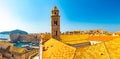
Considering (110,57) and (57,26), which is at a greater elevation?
(57,26)

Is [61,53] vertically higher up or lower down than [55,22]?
lower down

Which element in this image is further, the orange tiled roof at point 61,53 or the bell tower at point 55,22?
the bell tower at point 55,22

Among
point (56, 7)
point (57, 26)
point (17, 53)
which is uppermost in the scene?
point (56, 7)

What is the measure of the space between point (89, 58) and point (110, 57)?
6.99ft

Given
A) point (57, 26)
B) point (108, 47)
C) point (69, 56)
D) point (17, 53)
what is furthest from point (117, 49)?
point (17, 53)

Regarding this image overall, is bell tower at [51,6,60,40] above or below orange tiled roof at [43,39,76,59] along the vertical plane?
above

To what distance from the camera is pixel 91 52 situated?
27.3 m

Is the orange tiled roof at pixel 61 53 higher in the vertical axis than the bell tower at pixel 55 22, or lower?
lower

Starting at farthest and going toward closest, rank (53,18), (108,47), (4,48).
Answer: (4,48)
(53,18)
(108,47)

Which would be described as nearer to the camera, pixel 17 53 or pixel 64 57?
pixel 64 57

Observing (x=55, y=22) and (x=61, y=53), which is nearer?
(x=61, y=53)

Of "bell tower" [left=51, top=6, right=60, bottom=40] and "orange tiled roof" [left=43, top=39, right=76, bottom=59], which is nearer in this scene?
"orange tiled roof" [left=43, top=39, right=76, bottom=59]

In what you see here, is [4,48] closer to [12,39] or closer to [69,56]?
[69,56]

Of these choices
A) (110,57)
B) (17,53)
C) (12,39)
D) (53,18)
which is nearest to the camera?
(110,57)
